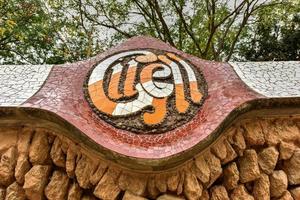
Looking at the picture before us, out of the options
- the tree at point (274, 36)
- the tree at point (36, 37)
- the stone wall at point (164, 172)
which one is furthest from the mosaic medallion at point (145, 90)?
the tree at point (274, 36)

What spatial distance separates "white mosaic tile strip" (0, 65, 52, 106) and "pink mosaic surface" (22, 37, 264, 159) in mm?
40

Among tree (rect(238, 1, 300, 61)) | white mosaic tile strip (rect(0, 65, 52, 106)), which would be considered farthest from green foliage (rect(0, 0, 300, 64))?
white mosaic tile strip (rect(0, 65, 52, 106))

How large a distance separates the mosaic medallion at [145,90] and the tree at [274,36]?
17.6ft

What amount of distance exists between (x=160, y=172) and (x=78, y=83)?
2.12 ft

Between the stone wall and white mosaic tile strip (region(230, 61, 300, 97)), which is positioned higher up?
white mosaic tile strip (region(230, 61, 300, 97))

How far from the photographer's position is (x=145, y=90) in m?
1.70

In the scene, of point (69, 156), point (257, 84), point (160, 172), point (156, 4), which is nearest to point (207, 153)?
point (160, 172)

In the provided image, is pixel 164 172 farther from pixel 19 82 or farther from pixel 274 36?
pixel 274 36

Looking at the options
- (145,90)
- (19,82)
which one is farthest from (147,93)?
(19,82)

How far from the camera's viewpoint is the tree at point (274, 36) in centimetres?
661

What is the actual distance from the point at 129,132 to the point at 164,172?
0.23m

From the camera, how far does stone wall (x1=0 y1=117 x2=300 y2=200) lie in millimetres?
1522

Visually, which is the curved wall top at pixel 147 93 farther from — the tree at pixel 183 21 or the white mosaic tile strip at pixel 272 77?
the tree at pixel 183 21

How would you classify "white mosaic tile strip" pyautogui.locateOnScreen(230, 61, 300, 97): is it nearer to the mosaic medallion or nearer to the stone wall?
the stone wall
